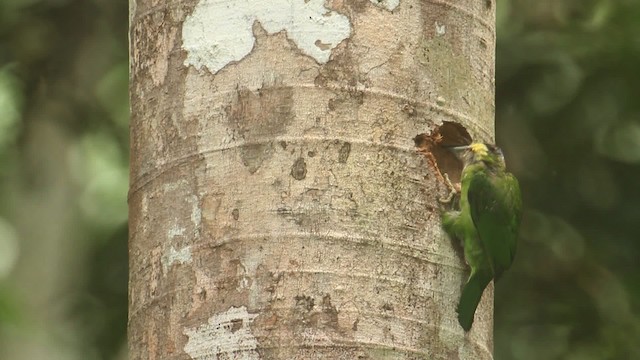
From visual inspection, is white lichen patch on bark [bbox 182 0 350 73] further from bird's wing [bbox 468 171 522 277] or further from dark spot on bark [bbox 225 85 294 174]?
bird's wing [bbox 468 171 522 277]

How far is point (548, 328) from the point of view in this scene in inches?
235

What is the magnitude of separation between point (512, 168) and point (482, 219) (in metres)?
2.65

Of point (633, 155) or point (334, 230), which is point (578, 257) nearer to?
point (633, 155)

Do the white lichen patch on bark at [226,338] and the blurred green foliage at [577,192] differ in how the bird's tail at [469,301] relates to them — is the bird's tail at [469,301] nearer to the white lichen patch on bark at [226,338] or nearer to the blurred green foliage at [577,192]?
the white lichen patch on bark at [226,338]

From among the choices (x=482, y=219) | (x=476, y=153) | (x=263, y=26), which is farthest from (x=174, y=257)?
(x=482, y=219)

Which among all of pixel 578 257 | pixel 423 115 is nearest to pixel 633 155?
pixel 578 257

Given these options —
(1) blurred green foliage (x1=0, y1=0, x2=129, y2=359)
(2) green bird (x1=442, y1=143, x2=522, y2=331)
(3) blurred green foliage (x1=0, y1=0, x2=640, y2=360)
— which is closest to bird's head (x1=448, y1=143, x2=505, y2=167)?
(2) green bird (x1=442, y1=143, x2=522, y2=331)

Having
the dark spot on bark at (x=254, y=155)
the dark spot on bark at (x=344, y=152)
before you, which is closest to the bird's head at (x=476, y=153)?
the dark spot on bark at (x=344, y=152)

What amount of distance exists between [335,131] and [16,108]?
420 centimetres

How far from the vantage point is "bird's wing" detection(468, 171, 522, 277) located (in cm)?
343

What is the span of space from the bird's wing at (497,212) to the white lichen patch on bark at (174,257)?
0.69m

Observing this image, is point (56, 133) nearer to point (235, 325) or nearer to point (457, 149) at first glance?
point (457, 149)

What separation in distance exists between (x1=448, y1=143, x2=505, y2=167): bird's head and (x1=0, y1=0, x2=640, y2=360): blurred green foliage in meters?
2.49

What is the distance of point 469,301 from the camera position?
293cm
